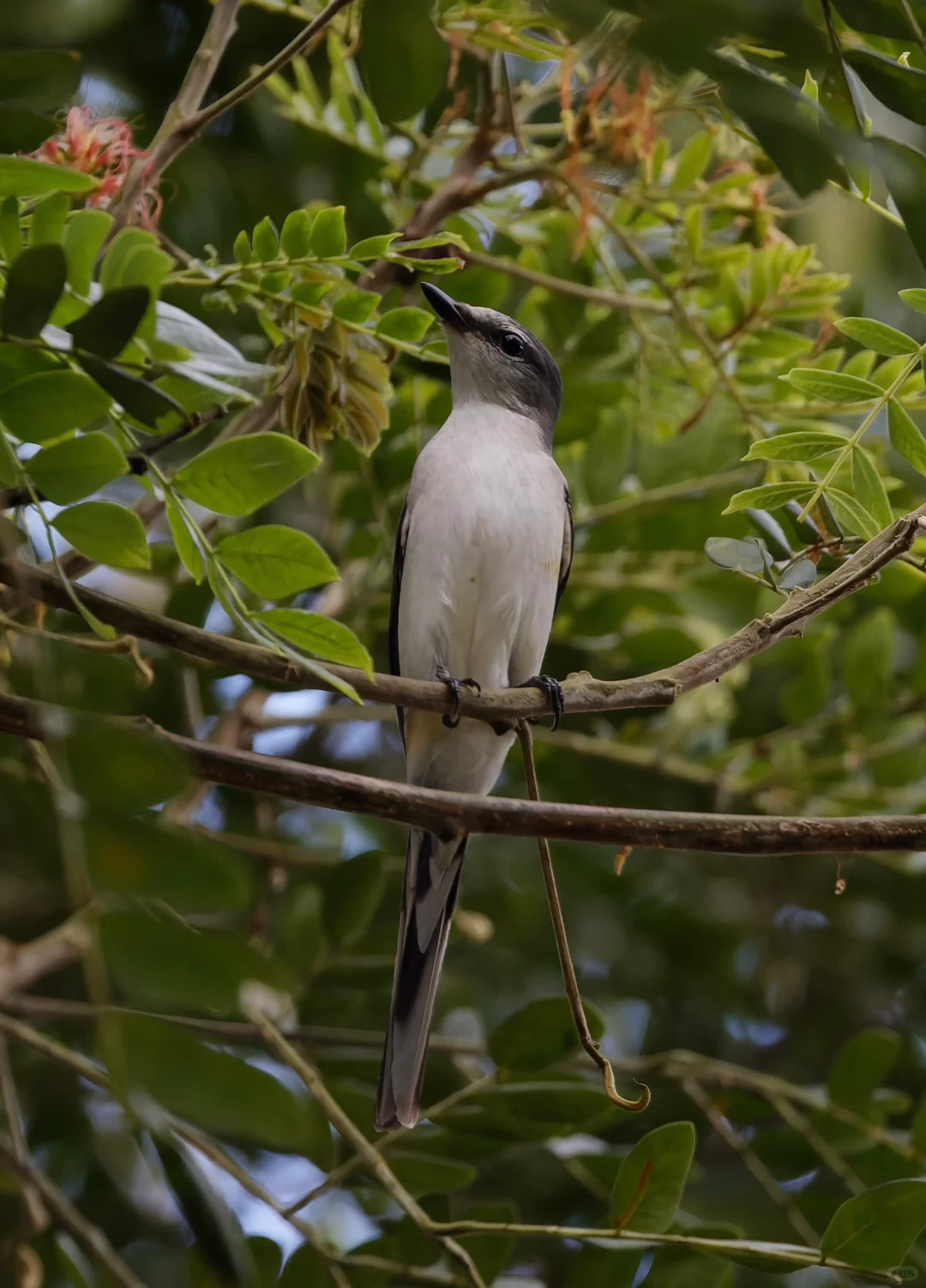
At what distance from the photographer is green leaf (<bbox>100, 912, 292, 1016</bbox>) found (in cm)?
84

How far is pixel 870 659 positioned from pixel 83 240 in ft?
5.93

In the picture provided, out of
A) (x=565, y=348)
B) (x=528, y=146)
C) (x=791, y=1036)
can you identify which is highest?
(x=528, y=146)

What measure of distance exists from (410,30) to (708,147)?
701 mm

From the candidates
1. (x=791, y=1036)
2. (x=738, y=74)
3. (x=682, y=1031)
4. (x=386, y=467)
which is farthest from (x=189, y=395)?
(x=791, y=1036)

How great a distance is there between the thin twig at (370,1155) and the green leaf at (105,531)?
2.04 ft

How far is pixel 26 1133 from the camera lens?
240cm

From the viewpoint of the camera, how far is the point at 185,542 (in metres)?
1.35

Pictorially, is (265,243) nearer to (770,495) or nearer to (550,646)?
(770,495)

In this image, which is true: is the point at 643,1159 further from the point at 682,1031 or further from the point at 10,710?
the point at 682,1031

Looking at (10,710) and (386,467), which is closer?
(10,710)

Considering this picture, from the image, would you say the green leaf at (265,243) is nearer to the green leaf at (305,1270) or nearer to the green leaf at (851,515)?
the green leaf at (851,515)

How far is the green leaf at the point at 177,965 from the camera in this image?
33.1 inches

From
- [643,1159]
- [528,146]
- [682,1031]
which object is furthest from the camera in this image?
[682,1031]

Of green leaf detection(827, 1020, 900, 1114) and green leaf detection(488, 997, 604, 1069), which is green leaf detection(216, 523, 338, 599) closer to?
green leaf detection(488, 997, 604, 1069)
